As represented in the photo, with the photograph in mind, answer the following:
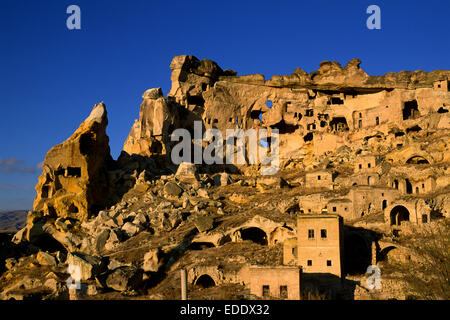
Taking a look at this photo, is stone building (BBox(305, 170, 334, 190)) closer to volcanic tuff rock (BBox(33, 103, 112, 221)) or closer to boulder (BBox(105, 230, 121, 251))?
boulder (BBox(105, 230, 121, 251))

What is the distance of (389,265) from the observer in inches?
1348

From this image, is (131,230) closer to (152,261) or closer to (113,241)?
(113,241)

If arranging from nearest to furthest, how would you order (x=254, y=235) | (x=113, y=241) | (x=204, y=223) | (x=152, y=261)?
(x=152, y=261) → (x=204, y=223) → (x=113, y=241) → (x=254, y=235)

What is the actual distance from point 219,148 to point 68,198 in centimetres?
1902

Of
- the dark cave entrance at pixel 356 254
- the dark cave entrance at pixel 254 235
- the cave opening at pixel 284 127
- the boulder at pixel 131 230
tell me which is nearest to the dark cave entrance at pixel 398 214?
the dark cave entrance at pixel 356 254

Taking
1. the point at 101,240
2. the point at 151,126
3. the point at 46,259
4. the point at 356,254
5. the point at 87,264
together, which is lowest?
the point at 87,264

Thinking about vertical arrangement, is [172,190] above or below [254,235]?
above

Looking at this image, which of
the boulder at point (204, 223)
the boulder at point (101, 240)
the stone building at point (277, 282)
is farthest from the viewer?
the boulder at point (101, 240)

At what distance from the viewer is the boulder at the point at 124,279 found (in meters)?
33.3

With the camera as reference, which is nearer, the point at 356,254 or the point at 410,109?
the point at 356,254

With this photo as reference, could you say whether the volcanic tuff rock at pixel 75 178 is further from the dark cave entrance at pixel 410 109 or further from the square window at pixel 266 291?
the dark cave entrance at pixel 410 109

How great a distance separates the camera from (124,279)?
33.4 meters

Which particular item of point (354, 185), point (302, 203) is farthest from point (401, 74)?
point (302, 203)

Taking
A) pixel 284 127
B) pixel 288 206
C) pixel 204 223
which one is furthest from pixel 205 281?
pixel 284 127
